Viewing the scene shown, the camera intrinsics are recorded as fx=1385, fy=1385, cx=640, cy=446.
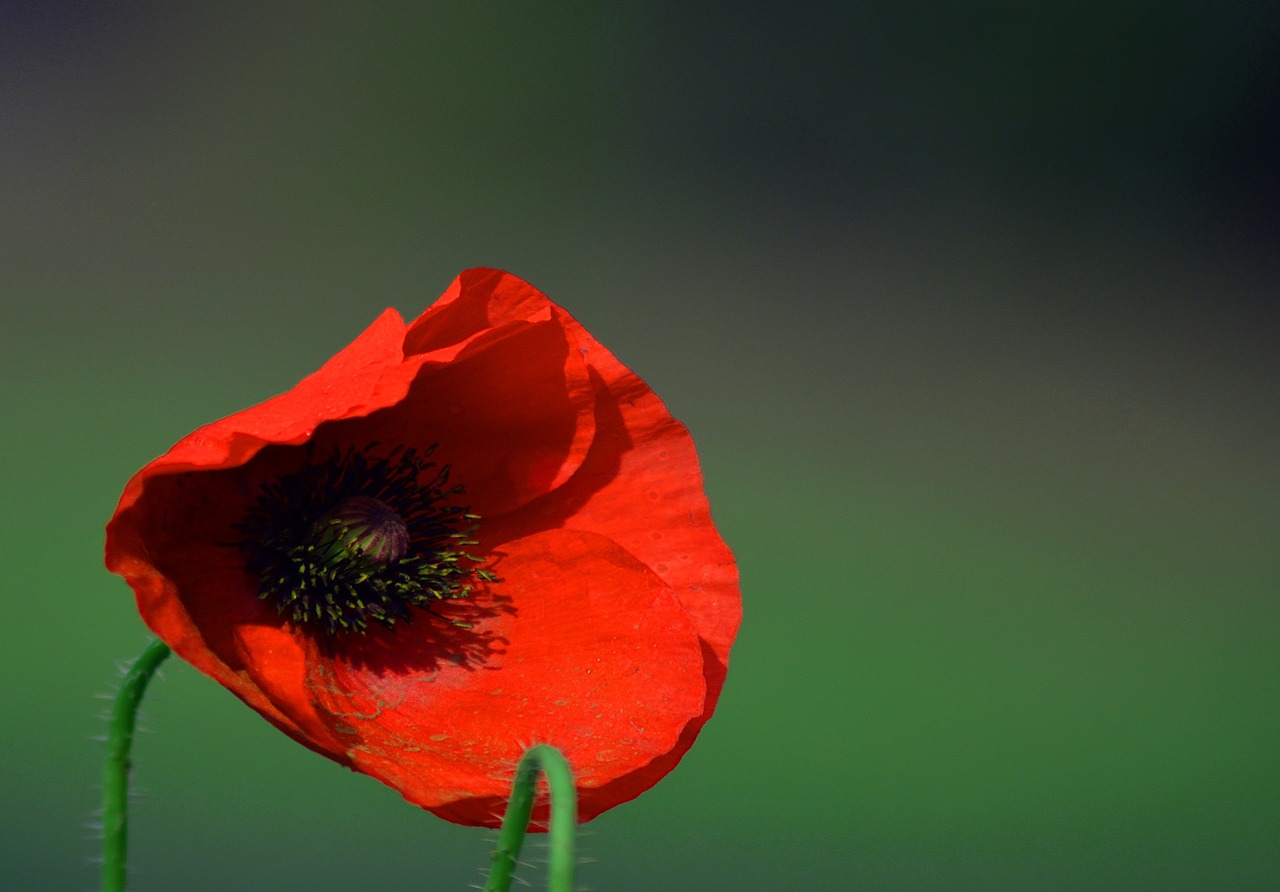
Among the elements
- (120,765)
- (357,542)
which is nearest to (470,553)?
(357,542)

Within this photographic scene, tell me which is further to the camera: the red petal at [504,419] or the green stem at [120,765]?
the red petal at [504,419]

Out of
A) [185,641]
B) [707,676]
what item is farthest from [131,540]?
[707,676]

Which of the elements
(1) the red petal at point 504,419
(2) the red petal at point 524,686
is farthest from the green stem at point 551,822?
(1) the red petal at point 504,419

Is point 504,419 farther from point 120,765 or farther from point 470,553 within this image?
point 120,765

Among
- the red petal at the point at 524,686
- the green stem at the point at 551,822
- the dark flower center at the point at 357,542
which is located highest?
the dark flower center at the point at 357,542

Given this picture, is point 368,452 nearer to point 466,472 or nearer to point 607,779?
point 466,472

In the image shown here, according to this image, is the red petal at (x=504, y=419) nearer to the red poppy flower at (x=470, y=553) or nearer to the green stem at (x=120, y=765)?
the red poppy flower at (x=470, y=553)

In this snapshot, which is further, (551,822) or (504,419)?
(504,419)
